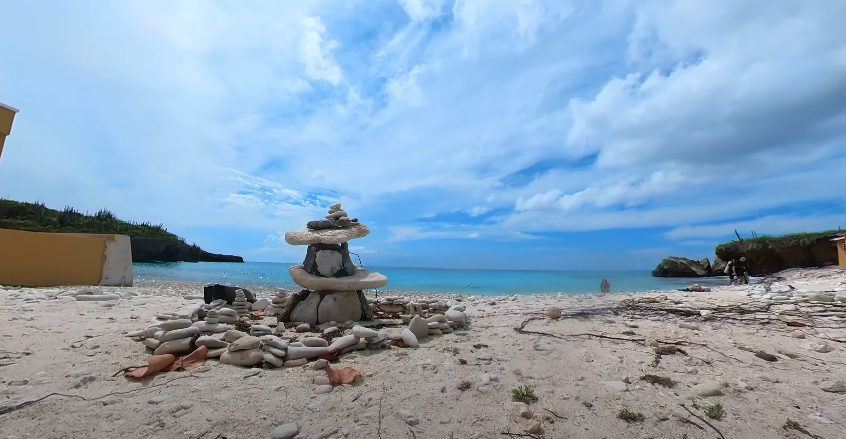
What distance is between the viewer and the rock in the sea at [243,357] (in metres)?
3.52

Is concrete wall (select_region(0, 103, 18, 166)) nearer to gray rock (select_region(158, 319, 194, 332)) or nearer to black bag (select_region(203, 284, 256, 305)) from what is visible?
black bag (select_region(203, 284, 256, 305))

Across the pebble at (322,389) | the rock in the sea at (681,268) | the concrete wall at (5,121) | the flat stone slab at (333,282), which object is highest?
the concrete wall at (5,121)

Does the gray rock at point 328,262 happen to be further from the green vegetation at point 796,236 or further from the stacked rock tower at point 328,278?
the green vegetation at point 796,236

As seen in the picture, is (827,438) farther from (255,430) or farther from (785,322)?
(785,322)

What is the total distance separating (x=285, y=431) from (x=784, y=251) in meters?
36.2

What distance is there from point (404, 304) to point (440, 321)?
7.89 ft

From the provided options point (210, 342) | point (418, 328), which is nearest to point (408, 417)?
point (418, 328)

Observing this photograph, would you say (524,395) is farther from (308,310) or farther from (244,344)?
(308,310)

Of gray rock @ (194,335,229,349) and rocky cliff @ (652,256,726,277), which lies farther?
rocky cliff @ (652,256,726,277)

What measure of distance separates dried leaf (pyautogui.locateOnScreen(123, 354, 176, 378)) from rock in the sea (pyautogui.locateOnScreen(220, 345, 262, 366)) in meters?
0.43

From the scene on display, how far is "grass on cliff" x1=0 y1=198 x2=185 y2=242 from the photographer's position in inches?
869

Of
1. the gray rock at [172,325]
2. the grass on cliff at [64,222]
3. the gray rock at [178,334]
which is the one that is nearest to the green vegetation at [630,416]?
the gray rock at [178,334]

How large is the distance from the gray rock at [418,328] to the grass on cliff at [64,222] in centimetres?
2347

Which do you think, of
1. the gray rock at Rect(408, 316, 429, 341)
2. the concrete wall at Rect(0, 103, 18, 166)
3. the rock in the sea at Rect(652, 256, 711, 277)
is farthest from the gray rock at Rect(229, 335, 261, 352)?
the rock in the sea at Rect(652, 256, 711, 277)
